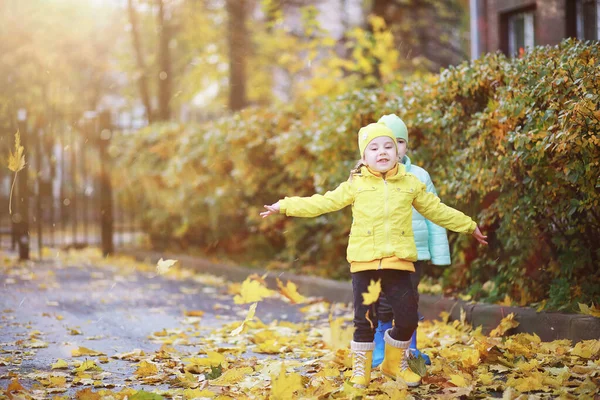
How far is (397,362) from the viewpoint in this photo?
16.0 feet

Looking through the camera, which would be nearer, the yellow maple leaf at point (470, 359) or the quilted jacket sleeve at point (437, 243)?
the yellow maple leaf at point (470, 359)

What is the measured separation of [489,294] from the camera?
678 cm

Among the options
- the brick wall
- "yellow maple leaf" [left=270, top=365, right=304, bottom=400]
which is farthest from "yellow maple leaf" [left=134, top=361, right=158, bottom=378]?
the brick wall

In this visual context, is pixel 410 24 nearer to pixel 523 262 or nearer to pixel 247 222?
pixel 247 222

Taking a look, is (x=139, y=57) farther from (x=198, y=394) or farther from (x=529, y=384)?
(x=529, y=384)

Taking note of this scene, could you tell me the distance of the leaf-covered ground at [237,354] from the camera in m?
4.55

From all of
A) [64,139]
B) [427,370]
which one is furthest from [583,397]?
[64,139]

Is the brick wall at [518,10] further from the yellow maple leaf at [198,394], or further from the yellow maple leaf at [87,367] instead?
the yellow maple leaf at [198,394]

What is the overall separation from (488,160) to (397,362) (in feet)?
6.66

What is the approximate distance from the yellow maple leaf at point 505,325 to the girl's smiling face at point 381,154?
194 centimetres

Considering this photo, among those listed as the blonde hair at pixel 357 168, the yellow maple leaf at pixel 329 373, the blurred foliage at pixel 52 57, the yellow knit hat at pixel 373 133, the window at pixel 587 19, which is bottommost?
the yellow maple leaf at pixel 329 373

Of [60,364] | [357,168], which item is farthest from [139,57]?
[357,168]

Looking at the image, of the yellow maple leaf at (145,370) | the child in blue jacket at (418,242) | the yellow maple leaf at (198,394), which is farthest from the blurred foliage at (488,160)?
the yellow maple leaf at (145,370)

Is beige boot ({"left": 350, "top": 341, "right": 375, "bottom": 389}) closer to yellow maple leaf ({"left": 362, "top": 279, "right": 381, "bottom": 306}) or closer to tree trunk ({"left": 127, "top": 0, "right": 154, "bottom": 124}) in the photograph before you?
yellow maple leaf ({"left": 362, "top": 279, "right": 381, "bottom": 306})
